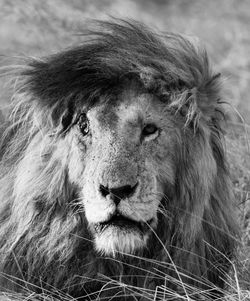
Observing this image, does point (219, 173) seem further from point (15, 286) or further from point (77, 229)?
point (15, 286)

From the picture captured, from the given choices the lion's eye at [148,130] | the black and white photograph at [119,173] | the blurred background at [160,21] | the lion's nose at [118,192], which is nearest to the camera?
the lion's nose at [118,192]

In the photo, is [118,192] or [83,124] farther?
[83,124]

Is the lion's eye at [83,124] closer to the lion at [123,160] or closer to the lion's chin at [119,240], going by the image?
the lion at [123,160]

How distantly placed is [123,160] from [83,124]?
394mm

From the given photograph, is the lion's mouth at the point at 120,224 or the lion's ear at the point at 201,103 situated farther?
the lion's ear at the point at 201,103

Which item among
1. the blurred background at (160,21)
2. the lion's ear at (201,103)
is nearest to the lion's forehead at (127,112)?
the lion's ear at (201,103)

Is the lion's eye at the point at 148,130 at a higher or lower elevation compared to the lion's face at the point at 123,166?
higher

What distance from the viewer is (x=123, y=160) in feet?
16.0

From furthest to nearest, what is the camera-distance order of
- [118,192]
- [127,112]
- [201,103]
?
[201,103] → [127,112] → [118,192]

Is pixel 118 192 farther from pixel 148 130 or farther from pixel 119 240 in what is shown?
pixel 148 130

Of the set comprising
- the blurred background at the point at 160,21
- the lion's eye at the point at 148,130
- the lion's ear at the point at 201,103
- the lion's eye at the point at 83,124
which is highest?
the blurred background at the point at 160,21

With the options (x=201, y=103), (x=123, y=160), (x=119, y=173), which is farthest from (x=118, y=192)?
(x=201, y=103)

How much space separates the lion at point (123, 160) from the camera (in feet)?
16.5

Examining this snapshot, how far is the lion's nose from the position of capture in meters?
4.71
